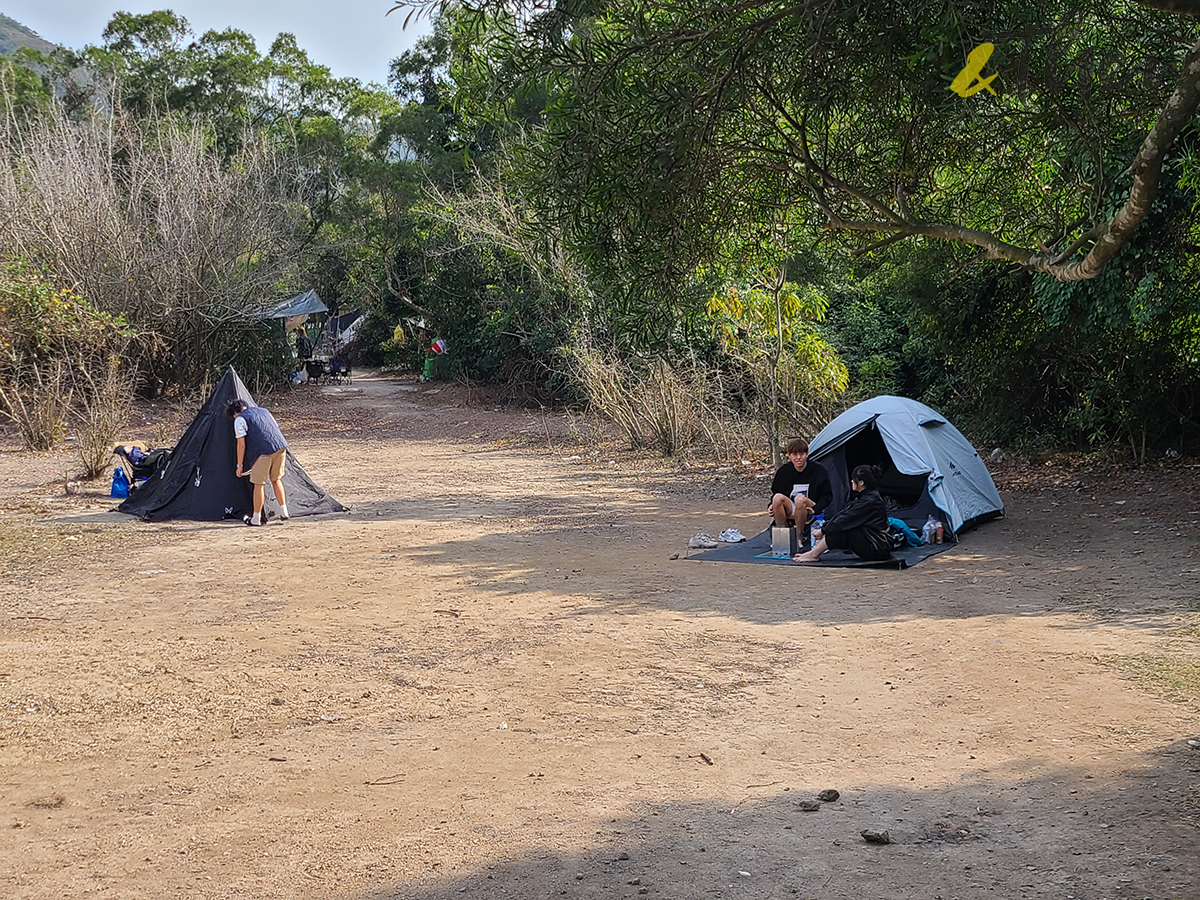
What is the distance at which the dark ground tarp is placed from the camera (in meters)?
12.4

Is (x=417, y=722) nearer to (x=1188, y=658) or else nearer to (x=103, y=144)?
(x=1188, y=658)

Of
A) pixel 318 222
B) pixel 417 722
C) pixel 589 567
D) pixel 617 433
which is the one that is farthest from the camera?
pixel 318 222

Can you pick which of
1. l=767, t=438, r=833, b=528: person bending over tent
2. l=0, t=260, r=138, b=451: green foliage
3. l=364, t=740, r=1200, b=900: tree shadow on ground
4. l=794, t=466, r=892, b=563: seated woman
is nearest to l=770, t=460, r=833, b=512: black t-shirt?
l=767, t=438, r=833, b=528: person bending over tent

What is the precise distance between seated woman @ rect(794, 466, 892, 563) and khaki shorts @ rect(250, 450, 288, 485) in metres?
5.95

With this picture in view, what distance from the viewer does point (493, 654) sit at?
6895 mm

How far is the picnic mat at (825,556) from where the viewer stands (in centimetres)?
938

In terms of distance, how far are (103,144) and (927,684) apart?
23424 millimetres

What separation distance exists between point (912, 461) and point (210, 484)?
7.69 meters

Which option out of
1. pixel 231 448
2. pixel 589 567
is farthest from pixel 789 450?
pixel 231 448

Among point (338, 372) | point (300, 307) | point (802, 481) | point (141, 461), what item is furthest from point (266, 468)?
point (338, 372)

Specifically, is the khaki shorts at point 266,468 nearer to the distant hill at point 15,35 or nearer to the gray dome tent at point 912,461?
the gray dome tent at point 912,461

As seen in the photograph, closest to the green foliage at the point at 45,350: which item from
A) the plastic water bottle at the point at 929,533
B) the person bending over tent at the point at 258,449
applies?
the person bending over tent at the point at 258,449

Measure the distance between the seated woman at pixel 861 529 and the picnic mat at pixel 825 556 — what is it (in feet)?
0.22

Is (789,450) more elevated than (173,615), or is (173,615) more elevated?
(789,450)
